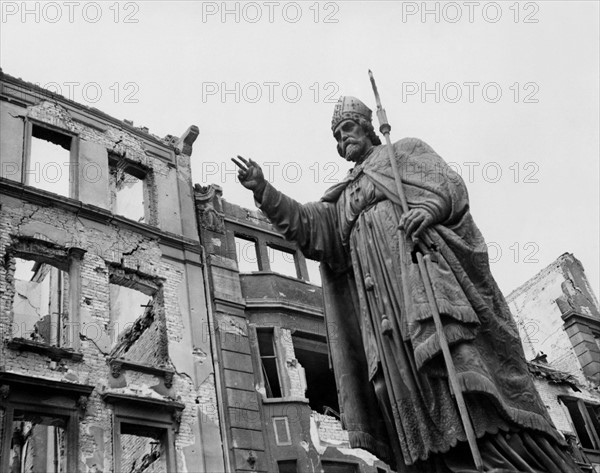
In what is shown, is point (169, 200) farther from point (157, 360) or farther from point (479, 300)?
point (479, 300)

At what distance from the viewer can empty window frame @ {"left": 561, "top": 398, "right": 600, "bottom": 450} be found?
2577 centimetres

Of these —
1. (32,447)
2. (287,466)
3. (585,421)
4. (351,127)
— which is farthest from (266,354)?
(351,127)

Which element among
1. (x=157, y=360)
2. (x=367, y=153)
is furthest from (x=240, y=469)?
(x=367, y=153)

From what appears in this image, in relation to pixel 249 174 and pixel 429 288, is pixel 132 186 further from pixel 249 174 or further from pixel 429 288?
pixel 429 288

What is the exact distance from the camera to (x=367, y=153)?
202 inches

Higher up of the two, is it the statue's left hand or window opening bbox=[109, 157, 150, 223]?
window opening bbox=[109, 157, 150, 223]

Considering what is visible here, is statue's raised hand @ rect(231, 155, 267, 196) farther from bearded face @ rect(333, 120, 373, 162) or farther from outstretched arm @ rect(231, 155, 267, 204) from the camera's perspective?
bearded face @ rect(333, 120, 373, 162)

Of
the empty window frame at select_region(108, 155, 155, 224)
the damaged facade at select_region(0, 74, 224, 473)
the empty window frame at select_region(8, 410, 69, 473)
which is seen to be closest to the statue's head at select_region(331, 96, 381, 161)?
the damaged facade at select_region(0, 74, 224, 473)

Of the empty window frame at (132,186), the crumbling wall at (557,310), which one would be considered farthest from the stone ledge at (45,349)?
the crumbling wall at (557,310)

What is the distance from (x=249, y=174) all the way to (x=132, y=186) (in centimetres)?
1880

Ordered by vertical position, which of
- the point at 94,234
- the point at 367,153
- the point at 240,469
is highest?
the point at 94,234

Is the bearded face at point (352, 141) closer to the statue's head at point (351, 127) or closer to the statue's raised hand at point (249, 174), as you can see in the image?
the statue's head at point (351, 127)

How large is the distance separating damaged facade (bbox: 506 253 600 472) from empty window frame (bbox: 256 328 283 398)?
9.71 m

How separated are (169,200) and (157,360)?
4.74m
